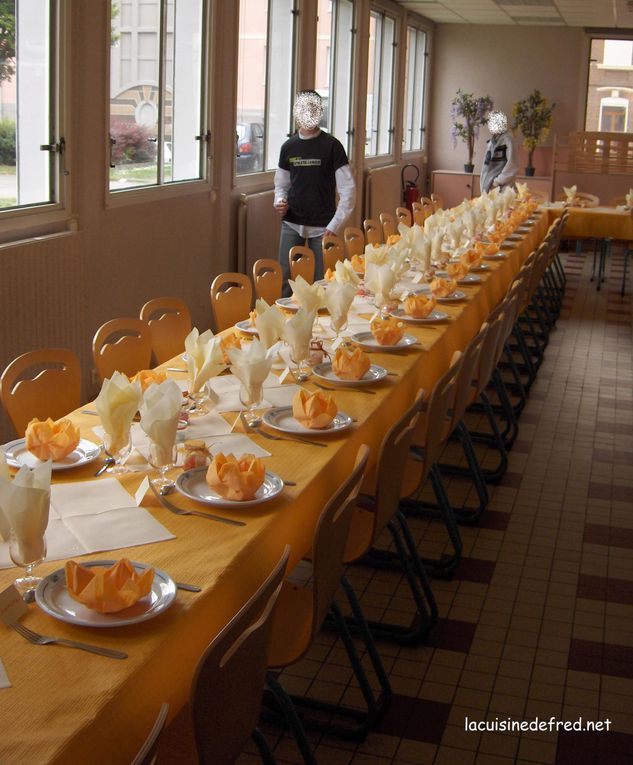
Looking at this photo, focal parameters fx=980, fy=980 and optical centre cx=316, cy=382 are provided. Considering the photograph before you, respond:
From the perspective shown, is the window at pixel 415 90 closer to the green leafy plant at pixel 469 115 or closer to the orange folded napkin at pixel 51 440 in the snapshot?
the green leafy plant at pixel 469 115

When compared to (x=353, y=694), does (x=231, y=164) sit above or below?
above

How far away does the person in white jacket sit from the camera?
458 inches

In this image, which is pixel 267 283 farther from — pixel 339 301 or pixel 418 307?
pixel 339 301

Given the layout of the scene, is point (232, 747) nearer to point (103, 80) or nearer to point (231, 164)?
point (103, 80)

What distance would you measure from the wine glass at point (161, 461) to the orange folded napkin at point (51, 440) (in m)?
0.25

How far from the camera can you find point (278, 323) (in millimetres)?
3625

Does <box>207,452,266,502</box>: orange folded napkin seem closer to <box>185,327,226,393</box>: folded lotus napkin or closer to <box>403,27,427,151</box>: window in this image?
<box>185,327,226,393</box>: folded lotus napkin

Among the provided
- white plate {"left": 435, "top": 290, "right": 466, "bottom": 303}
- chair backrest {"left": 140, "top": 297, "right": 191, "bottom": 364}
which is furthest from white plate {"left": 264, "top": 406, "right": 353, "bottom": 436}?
white plate {"left": 435, "top": 290, "right": 466, "bottom": 303}

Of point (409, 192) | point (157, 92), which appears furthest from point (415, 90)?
point (157, 92)

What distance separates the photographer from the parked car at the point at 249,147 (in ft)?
28.7

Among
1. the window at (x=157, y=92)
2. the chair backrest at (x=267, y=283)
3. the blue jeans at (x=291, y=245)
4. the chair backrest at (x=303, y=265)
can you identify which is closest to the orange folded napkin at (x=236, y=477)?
the chair backrest at (x=267, y=283)

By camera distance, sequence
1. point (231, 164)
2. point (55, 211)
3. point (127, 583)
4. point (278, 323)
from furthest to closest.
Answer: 1. point (231, 164)
2. point (55, 211)
3. point (278, 323)
4. point (127, 583)

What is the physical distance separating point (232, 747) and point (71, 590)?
43cm

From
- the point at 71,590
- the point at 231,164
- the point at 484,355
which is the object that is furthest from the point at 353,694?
the point at 231,164
